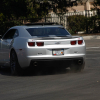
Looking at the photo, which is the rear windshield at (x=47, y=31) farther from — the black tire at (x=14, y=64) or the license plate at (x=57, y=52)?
the license plate at (x=57, y=52)

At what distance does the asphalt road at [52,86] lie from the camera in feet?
24.1

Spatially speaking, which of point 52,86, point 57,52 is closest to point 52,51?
point 57,52

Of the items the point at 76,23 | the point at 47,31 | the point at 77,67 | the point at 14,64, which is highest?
the point at 47,31

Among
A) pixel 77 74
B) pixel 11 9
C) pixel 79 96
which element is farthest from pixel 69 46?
pixel 11 9

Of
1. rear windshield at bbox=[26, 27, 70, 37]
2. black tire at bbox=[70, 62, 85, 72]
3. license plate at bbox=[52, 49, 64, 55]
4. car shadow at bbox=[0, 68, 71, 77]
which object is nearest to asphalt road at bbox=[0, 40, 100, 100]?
car shadow at bbox=[0, 68, 71, 77]

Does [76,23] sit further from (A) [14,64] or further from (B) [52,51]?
(B) [52,51]

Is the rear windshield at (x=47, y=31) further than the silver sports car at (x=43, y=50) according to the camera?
Yes

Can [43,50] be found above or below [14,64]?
above

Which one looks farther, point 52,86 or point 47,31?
point 47,31

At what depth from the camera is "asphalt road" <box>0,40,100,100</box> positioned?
7330mm

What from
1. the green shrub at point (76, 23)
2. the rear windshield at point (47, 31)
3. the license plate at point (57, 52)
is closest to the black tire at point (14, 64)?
the rear windshield at point (47, 31)

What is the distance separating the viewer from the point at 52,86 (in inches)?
338

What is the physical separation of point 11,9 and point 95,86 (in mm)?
25396

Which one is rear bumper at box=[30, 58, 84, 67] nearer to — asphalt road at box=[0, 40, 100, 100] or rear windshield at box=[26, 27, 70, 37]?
asphalt road at box=[0, 40, 100, 100]
